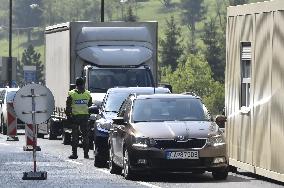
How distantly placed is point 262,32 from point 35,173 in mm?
4322

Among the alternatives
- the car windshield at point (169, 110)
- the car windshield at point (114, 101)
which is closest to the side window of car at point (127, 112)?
the car windshield at point (169, 110)

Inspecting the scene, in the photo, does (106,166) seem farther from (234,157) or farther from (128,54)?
(128,54)

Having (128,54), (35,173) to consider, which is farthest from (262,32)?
(128,54)

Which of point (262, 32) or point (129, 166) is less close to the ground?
point (262, 32)

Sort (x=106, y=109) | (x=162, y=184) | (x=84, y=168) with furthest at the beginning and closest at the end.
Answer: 1. (x=106, y=109)
2. (x=84, y=168)
3. (x=162, y=184)

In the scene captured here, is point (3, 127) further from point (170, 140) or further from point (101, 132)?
point (170, 140)

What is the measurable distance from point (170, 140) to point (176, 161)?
0.36 meters

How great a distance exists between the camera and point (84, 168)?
77.0 feet

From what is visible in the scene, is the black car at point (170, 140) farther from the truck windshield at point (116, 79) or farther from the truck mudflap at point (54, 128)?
→ the truck mudflap at point (54, 128)

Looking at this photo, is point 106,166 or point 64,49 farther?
point 64,49

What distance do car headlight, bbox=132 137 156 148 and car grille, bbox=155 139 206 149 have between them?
3.9 inches

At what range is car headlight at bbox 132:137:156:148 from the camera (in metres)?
19.6

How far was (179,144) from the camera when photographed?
19500 millimetres

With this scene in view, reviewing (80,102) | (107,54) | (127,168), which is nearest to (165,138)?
(127,168)
